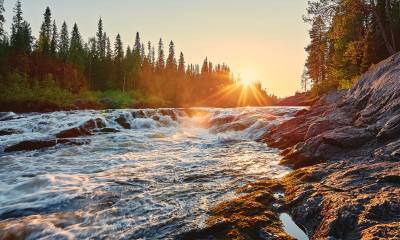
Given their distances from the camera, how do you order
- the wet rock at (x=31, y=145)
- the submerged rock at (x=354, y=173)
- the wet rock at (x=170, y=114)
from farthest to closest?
the wet rock at (x=170, y=114) → the wet rock at (x=31, y=145) → the submerged rock at (x=354, y=173)

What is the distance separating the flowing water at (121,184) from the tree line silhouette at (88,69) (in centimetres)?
3304

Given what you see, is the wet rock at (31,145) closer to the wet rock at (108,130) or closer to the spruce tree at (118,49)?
the wet rock at (108,130)

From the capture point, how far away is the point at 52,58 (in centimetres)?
6431

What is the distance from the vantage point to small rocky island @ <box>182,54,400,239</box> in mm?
5358

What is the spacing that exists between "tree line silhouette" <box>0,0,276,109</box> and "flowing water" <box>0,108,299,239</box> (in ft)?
108

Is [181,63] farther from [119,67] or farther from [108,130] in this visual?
[108,130]

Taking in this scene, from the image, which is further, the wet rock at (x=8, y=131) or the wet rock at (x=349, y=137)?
the wet rock at (x=8, y=131)

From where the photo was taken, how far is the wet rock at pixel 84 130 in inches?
843

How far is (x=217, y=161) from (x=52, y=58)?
60.2m

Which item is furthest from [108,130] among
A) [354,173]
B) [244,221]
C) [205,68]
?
[205,68]

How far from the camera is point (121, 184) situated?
988cm

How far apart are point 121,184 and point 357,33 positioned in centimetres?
3648

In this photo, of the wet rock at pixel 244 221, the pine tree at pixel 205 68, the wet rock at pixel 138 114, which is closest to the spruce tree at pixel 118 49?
the pine tree at pixel 205 68

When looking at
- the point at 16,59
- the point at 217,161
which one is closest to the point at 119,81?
the point at 16,59
